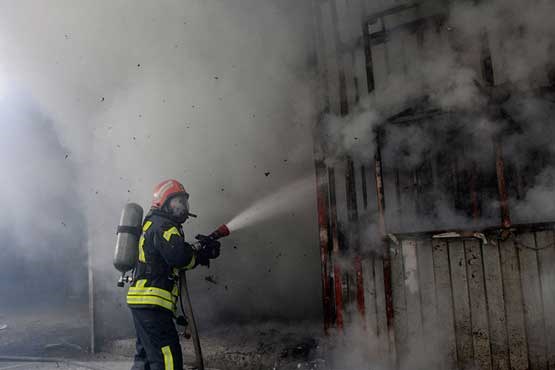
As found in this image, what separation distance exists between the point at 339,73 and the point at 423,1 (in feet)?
2.88

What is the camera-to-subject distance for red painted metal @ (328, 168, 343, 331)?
12.1 ft

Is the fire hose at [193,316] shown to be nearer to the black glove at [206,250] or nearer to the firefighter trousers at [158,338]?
the black glove at [206,250]

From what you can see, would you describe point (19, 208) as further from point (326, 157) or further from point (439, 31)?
point (439, 31)

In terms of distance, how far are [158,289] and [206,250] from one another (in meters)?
0.48

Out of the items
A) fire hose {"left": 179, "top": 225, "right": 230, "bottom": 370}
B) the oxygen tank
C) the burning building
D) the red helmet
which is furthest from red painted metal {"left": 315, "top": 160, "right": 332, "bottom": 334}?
the oxygen tank

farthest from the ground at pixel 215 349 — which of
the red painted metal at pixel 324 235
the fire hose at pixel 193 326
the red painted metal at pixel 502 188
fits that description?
the red painted metal at pixel 502 188

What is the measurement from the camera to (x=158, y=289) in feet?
10.2

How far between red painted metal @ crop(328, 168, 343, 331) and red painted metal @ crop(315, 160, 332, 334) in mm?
49

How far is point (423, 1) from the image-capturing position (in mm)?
3559

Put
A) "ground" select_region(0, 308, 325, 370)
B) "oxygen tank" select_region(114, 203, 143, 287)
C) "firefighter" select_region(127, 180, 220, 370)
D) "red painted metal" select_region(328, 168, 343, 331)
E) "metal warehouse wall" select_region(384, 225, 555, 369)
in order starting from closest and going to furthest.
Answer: "metal warehouse wall" select_region(384, 225, 555, 369)
"firefighter" select_region(127, 180, 220, 370)
"oxygen tank" select_region(114, 203, 143, 287)
"red painted metal" select_region(328, 168, 343, 331)
"ground" select_region(0, 308, 325, 370)

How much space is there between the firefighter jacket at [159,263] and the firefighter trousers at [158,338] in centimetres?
6

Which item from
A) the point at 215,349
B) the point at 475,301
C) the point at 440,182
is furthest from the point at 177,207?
the point at 475,301

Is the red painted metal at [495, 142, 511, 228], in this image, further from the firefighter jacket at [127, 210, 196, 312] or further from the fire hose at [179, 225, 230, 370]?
the firefighter jacket at [127, 210, 196, 312]

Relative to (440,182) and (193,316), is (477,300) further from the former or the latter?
(193,316)
